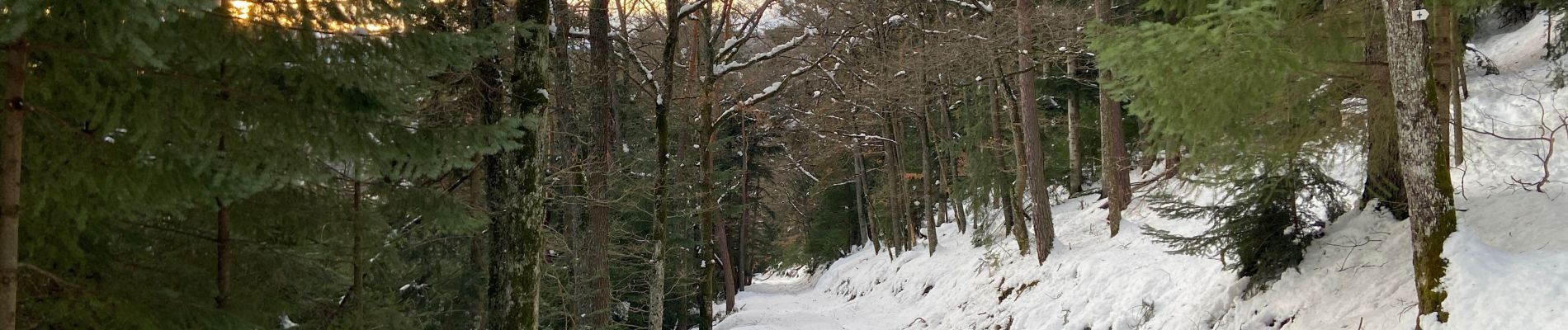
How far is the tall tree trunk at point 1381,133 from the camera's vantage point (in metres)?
6.41

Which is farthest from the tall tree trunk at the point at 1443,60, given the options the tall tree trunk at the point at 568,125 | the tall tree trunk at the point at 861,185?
the tall tree trunk at the point at 861,185

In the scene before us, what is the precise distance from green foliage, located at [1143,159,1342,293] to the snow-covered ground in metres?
0.17

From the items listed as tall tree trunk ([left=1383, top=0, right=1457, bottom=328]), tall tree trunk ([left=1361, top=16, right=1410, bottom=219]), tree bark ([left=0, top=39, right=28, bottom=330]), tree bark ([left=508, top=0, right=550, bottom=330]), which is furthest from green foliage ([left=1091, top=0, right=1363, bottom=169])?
tree bark ([left=0, top=39, right=28, bottom=330])

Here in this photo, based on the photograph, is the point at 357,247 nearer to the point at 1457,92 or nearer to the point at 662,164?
the point at 662,164

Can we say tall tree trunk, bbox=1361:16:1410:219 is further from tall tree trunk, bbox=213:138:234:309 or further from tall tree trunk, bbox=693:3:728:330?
tall tree trunk, bbox=213:138:234:309

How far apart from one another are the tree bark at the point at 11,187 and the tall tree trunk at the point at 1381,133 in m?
8.07

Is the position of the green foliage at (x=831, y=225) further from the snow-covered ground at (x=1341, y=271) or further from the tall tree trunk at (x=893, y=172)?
the snow-covered ground at (x=1341, y=271)

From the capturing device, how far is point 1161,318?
891 cm

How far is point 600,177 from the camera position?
11.3 m

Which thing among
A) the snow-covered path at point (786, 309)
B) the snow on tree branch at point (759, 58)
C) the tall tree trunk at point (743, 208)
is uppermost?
the snow on tree branch at point (759, 58)

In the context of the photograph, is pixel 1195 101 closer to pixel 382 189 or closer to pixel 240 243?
pixel 382 189

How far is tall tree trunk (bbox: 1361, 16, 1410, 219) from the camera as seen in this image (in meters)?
6.41

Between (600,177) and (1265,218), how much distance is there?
25.4 ft

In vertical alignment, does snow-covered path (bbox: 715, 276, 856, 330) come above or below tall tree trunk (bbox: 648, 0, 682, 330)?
below
